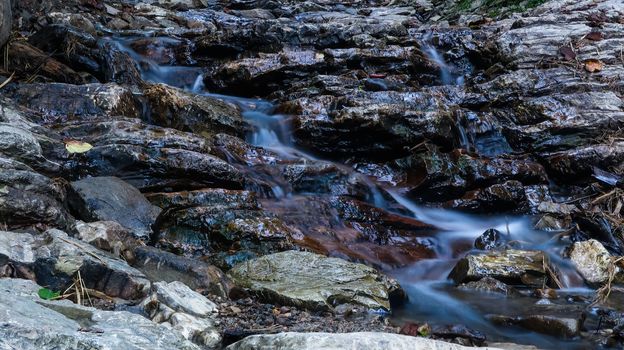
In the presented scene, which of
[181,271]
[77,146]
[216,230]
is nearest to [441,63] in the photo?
[216,230]

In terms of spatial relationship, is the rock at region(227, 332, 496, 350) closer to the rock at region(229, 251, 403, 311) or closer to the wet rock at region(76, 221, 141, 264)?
the rock at region(229, 251, 403, 311)

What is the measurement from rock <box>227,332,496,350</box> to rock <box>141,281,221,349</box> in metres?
0.40

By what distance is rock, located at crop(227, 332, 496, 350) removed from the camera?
2193 millimetres

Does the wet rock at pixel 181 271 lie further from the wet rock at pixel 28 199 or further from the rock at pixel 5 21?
the rock at pixel 5 21

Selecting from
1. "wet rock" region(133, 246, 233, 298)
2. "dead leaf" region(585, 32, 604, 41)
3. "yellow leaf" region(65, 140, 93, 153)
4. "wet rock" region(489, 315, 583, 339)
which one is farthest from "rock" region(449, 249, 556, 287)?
"dead leaf" region(585, 32, 604, 41)

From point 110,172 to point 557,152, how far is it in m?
5.21

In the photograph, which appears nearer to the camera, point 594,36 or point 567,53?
point 567,53

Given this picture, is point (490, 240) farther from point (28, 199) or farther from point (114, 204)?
point (28, 199)

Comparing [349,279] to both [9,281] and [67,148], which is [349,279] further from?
[67,148]

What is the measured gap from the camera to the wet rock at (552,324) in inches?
142

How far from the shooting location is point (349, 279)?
390cm

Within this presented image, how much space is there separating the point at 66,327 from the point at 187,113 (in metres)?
4.94

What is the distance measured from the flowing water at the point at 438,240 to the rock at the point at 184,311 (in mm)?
1370

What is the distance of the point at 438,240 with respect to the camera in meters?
5.61
